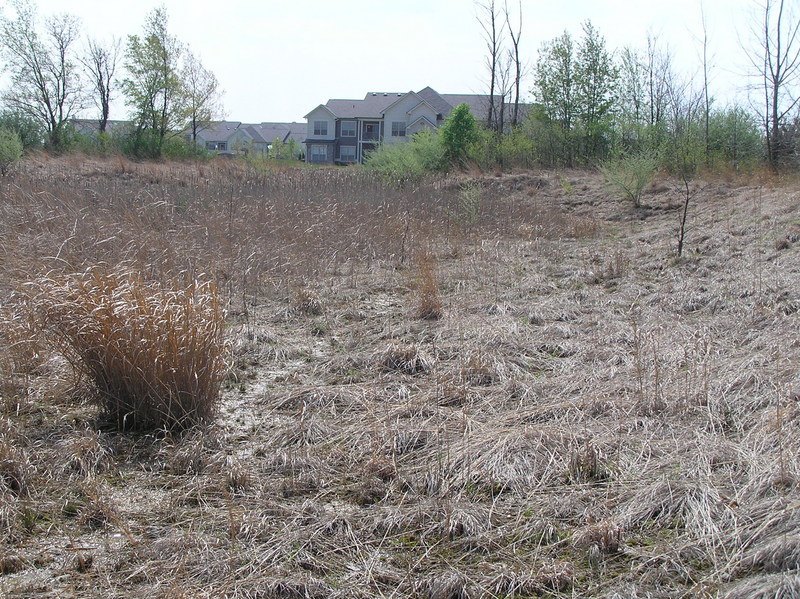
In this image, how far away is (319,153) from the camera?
60.2 m

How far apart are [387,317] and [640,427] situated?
3407mm

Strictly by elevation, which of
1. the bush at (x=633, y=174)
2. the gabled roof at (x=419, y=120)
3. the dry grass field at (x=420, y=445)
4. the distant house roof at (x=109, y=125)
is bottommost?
the dry grass field at (x=420, y=445)

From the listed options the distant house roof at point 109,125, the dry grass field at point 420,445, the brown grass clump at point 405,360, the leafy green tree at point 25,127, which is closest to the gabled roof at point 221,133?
the distant house roof at point 109,125

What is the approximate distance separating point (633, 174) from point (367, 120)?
44.2m

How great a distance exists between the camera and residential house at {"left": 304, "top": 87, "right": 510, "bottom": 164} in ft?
172

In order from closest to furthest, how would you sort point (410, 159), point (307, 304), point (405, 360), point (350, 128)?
point (405, 360) → point (307, 304) → point (410, 159) → point (350, 128)

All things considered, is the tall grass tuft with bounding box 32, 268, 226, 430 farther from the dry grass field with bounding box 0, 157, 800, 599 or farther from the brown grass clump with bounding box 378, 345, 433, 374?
the brown grass clump with bounding box 378, 345, 433, 374

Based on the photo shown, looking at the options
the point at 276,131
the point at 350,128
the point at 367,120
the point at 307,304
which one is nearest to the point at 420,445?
the point at 307,304

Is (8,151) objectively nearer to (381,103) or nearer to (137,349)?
(137,349)

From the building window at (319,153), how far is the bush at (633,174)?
46.1 metres

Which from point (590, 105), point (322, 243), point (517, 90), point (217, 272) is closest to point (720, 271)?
point (322, 243)

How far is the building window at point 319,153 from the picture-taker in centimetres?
5972

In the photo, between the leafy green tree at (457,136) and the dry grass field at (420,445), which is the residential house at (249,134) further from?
the dry grass field at (420,445)

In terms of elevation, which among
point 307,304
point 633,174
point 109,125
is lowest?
point 307,304
